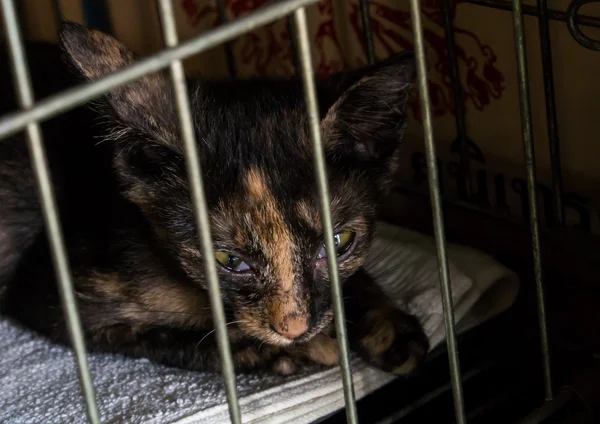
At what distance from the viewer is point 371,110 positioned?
89 cm

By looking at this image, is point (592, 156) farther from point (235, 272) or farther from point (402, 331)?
point (235, 272)

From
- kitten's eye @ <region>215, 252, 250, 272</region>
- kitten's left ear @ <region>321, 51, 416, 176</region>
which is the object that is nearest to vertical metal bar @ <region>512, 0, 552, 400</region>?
kitten's left ear @ <region>321, 51, 416, 176</region>

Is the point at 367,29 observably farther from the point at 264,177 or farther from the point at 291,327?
the point at 291,327

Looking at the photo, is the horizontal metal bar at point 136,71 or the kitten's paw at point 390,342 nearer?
the horizontal metal bar at point 136,71

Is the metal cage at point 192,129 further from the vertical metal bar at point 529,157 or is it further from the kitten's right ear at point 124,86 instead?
the kitten's right ear at point 124,86

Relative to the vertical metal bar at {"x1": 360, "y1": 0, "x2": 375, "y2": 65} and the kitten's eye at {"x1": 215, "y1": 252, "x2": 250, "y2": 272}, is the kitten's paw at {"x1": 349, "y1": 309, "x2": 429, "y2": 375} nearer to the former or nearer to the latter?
the kitten's eye at {"x1": 215, "y1": 252, "x2": 250, "y2": 272}

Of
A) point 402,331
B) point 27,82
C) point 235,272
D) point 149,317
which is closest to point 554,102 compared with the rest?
point 402,331

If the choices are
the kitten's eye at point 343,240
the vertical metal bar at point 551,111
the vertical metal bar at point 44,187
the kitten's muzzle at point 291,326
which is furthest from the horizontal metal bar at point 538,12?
the vertical metal bar at point 44,187

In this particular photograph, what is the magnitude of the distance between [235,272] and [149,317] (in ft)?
0.78

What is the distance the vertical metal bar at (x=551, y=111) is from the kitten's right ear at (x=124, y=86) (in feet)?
1.64

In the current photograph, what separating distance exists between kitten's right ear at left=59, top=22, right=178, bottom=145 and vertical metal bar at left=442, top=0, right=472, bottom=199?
19.4 inches

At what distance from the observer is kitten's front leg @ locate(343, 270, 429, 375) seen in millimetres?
995

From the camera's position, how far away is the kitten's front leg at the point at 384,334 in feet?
3.26

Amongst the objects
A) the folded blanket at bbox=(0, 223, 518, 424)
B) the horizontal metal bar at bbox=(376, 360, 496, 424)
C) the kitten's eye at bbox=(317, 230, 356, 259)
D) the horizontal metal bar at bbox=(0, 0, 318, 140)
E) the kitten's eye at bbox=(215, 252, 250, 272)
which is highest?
the horizontal metal bar at bbox=(0, 0, 318, 140)
